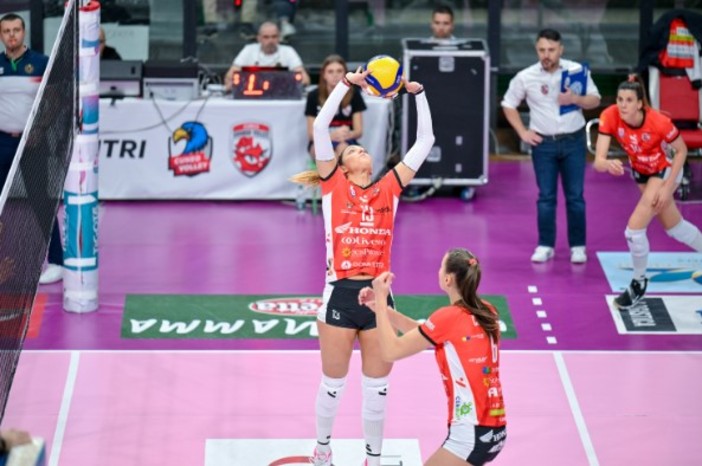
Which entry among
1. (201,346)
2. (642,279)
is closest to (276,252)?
(201,346)

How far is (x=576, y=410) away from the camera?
1100cm

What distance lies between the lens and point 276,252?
48.3 ft

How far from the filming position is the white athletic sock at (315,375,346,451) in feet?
31.1

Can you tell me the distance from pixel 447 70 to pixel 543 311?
158 inches

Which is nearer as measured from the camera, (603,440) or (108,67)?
(603,440)

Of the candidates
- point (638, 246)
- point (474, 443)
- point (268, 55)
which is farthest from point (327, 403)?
point (268, 55)

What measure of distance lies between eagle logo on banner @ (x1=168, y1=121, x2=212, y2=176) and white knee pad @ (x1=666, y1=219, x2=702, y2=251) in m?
5.39

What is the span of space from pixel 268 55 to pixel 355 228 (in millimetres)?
7784

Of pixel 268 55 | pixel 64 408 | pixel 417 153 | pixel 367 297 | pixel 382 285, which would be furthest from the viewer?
pixel 268 55

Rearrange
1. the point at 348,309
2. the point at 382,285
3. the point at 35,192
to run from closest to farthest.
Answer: the point at 382,285
the point at 348,309
the point at 35,192

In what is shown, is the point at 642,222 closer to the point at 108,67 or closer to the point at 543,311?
the point at 543,311

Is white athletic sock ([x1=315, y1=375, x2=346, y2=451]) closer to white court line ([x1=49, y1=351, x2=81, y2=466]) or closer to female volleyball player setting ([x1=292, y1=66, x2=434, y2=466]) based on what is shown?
female volleyball player setting ([x1=292, y1=66, x2=434, y2=466])

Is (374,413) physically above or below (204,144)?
below

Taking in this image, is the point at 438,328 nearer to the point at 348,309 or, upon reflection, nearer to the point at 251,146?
the point at 348,309
